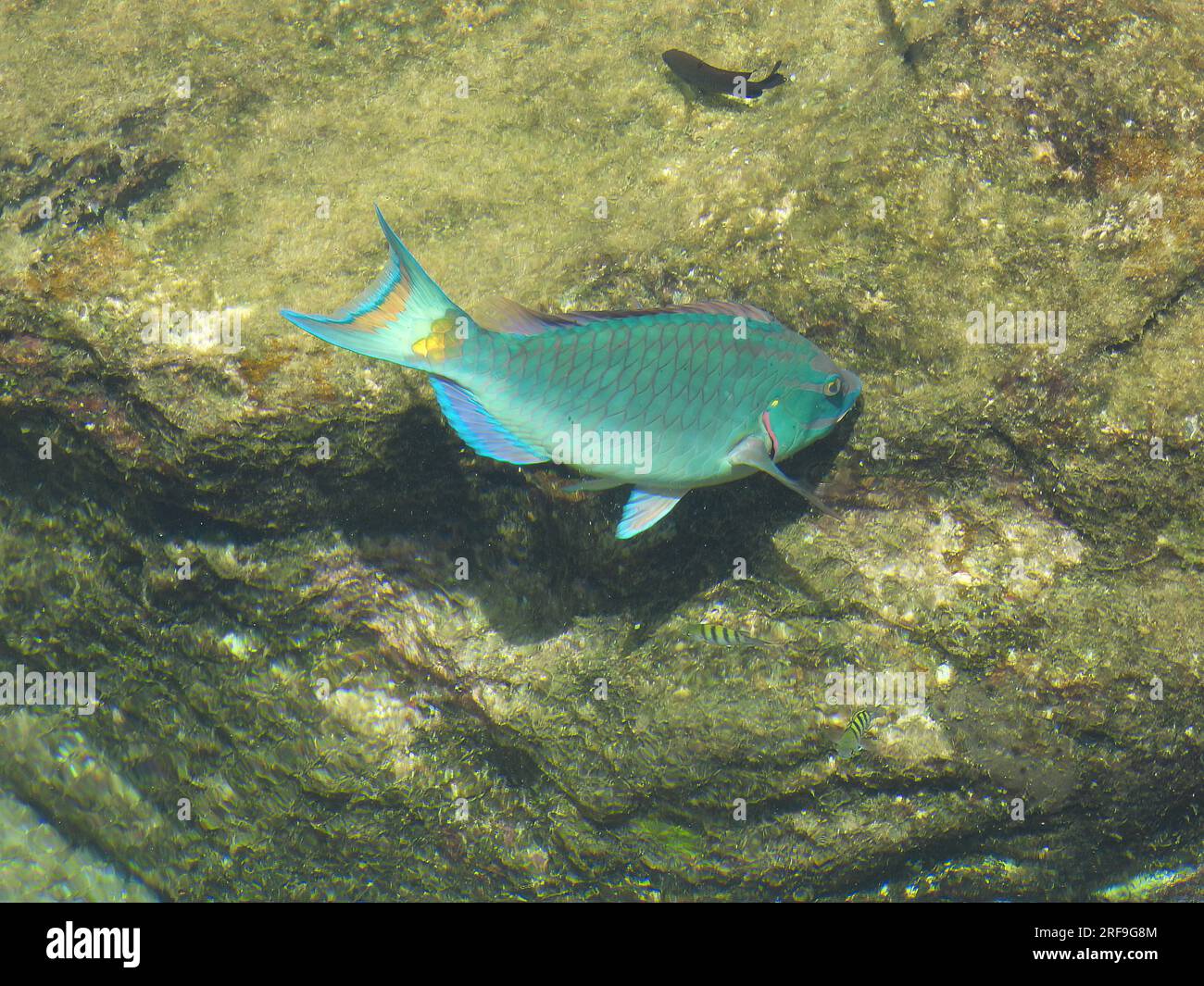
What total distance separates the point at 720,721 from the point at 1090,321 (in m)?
2.09

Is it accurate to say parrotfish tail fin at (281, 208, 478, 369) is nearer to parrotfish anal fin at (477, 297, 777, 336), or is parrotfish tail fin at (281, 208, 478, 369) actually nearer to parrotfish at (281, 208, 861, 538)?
parrotfish at (281, 208, 861, 538)

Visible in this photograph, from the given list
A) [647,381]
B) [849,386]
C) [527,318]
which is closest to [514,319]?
[527,318]

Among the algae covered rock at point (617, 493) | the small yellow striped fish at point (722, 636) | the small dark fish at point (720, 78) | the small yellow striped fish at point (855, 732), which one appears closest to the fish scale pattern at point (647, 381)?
the algae covered rock at point (617, 493)

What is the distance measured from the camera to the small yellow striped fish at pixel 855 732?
3.18 metres

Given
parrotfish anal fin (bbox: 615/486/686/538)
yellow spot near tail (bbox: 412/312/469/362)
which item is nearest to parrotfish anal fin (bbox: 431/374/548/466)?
yellow spot near tail (bbox: 412/312/469/362)

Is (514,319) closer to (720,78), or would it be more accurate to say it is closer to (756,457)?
(756,457)

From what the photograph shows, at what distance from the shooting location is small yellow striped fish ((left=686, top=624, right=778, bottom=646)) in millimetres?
3191

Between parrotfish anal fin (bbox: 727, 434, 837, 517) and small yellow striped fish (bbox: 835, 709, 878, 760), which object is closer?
parrotfish anal fin (bbox: 727, 434, 837, 517)

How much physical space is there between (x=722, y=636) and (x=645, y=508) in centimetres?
70

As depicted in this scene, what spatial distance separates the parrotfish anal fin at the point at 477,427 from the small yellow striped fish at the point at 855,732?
65.8 inches

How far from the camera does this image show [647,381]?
2.64 metres

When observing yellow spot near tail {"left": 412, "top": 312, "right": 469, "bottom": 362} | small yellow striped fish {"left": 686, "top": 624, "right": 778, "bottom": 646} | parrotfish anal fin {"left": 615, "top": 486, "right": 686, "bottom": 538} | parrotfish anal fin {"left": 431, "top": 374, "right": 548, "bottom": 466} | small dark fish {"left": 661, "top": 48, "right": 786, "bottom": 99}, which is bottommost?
small yellow striped fish {"left": 686, "top": 624, "right": 778, "bottom": 646}

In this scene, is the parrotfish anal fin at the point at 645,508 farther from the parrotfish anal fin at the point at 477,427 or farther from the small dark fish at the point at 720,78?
the small dark fish at the point at 720,78

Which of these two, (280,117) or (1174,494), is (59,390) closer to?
(280,117)
